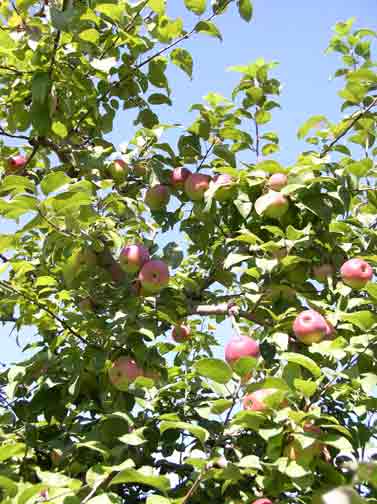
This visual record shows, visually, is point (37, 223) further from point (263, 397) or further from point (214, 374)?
point (263, 397)

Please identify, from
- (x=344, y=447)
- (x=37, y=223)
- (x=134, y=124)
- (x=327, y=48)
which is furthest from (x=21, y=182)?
(x=327, y=48)

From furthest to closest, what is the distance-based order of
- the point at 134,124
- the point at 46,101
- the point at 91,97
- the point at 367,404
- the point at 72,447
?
the point at 134,124
the point at 91,97
the point at 46,101
the point at 72,447
the point at 367,404

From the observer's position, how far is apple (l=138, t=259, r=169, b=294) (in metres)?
2.53

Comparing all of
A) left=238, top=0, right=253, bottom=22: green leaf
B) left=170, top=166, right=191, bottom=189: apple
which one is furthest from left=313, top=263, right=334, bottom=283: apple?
left=238, top=0, right=253, bottom=22: green leaf

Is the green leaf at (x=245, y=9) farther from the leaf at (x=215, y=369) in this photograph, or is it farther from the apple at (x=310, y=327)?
the leaf at (x=215, y=369)

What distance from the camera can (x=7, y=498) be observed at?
1688mm

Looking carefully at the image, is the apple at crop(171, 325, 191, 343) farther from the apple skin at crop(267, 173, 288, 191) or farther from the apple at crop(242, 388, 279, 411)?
the apple at crop(242, 388, 279, 411)

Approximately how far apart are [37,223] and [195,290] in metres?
0.99

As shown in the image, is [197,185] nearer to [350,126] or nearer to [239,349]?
[350,126]

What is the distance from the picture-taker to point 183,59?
3.11 m

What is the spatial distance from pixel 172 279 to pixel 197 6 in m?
1.37

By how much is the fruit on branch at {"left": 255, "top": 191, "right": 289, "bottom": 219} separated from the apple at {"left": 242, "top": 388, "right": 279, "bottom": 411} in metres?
0.87

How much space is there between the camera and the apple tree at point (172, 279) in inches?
75.1

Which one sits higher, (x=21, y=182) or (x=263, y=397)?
(x=21, y=182)
